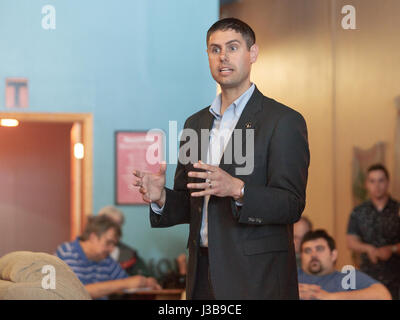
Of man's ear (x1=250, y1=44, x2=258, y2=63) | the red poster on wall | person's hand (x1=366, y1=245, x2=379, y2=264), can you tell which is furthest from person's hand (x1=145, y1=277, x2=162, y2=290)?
man's ear (x1=250, y1=44, x2=258, y2=63)

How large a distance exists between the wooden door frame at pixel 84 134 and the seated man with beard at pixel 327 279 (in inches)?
52.5

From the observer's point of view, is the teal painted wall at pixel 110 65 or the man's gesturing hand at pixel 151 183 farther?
the teal painted wall at pixel 110 65

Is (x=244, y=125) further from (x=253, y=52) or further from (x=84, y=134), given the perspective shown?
(x=84, y=134)

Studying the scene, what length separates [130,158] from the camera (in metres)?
3.69

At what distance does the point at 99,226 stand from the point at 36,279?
1.81 m

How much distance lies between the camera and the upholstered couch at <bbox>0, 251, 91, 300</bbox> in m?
1.73

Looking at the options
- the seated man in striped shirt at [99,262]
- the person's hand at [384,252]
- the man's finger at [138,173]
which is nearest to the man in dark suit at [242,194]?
the man's finger at [138,173]

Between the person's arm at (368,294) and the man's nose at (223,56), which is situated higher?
the man's nose at (223,56)

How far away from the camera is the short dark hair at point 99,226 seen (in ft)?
11.7

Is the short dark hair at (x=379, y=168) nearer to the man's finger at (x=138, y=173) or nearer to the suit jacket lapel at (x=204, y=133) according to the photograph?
the suit jacket lapel at (x=204, y=133)

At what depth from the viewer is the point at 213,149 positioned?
5.65 ft

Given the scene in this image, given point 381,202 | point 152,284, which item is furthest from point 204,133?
point 381,202
